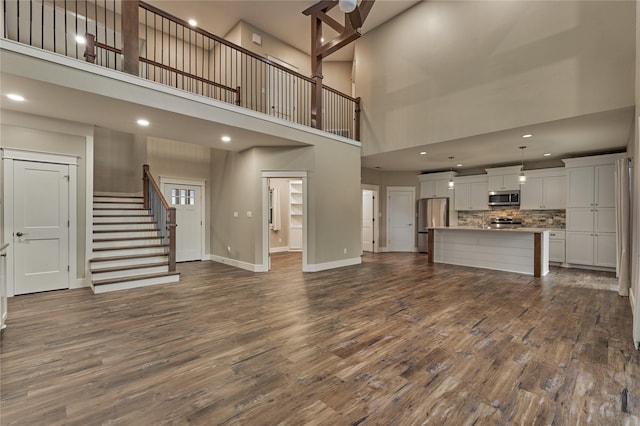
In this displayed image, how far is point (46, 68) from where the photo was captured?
3.15m

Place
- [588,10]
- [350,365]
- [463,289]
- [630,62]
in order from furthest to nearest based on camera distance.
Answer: [463,289]
[588,10]
[630,62]
[350,365]

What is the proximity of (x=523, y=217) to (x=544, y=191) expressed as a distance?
2.92ft

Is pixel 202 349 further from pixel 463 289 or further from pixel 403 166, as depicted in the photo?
pixel 403 166

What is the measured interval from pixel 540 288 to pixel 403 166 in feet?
15.7

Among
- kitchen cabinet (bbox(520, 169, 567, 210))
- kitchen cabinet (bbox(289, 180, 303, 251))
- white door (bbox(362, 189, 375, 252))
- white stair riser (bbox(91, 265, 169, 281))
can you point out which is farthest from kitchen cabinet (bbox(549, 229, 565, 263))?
white stair riser (bbox(91, 265, 169, 281))

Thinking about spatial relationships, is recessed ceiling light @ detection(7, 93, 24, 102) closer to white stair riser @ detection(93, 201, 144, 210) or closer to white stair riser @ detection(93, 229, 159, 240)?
white stair riser @ detection(93, 229, 159, 240)

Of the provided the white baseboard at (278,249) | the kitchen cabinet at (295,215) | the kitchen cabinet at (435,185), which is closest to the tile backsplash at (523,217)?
the kitchen cabinet at (435,185)

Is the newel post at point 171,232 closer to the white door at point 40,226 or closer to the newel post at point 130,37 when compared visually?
the white door at point 40,226

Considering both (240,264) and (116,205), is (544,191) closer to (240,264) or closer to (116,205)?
(240,264)

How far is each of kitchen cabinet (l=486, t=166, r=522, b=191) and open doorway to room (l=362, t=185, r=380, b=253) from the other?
3.22 metres

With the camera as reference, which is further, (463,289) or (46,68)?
(463,289)

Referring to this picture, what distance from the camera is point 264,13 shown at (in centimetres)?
669

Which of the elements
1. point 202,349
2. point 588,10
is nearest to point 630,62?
point 588,10

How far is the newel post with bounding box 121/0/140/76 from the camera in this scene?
3900 millimetres
